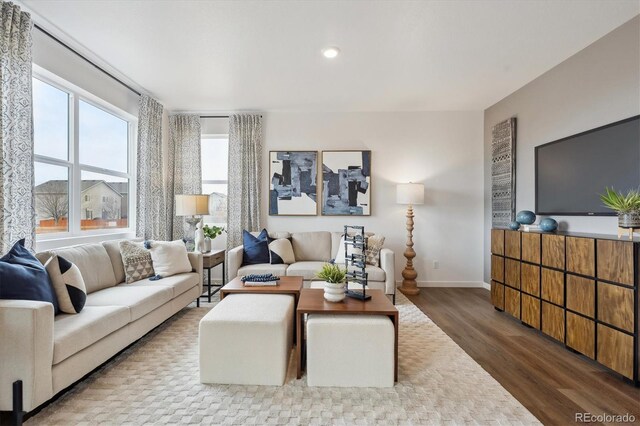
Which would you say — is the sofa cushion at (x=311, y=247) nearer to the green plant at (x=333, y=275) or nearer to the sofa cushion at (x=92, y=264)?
the green plant at (x=333, y=275)

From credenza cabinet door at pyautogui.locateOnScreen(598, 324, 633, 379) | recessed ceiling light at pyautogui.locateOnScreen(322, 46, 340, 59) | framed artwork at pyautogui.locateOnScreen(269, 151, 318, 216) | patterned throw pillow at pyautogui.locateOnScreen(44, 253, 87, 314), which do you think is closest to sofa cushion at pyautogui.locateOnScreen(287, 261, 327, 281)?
framed artwork at pyautogui.locateOnScreen(269, 151, 318, 216)

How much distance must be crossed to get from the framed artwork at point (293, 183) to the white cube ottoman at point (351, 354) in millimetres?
2814

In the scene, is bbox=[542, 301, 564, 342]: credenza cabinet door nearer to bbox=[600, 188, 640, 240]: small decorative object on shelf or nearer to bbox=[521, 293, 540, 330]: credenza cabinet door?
bbox=[521, 293, 540, 330]: credenza cabinet door

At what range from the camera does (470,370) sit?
2.19 m

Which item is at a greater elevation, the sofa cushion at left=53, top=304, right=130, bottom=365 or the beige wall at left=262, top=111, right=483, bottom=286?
the beige wall at left=262, top=111, right=483, bottom=286

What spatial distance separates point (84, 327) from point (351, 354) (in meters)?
1.68

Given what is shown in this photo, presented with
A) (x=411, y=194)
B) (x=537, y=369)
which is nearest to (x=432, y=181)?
(x=411, y=194)

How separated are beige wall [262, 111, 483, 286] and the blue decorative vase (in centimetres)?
175

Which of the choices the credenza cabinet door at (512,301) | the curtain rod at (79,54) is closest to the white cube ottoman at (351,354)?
the credenza cabinet door at (512,301)

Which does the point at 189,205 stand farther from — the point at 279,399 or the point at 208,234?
the point at 279,399

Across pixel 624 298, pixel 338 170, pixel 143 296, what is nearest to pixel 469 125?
pixel 338 170

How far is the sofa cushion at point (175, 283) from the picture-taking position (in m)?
2.94

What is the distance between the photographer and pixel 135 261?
10.1ft

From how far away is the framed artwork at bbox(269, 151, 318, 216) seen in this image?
4.68m
